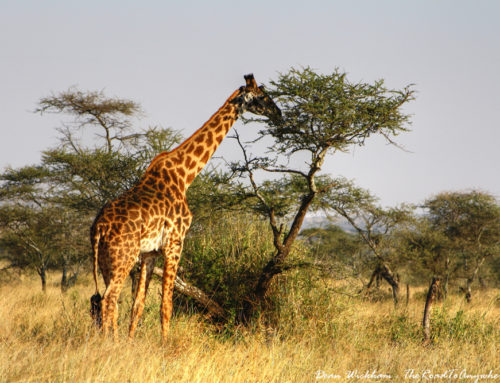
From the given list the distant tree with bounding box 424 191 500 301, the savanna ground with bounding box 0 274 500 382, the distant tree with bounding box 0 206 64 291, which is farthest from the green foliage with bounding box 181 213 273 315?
the distant tree with bounding box 424 191 500 301

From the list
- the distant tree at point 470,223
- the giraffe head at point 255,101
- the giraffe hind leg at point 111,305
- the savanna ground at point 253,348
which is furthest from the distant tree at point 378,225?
the giraffe hind leg at point 111,305

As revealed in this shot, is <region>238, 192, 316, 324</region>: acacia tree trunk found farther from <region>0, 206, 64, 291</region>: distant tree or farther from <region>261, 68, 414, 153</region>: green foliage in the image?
<region>0, 206, 64, 291</region>: distant tree

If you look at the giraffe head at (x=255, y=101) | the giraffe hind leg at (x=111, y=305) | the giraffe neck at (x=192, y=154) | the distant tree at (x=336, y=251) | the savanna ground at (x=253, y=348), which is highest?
the giraffe head at (x=255, y=101)

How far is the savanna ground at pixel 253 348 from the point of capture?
4.32 m

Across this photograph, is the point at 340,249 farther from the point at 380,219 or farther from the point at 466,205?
the point at 466,205

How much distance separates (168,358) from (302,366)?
1521 millimetres

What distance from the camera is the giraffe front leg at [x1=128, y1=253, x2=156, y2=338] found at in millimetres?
5536

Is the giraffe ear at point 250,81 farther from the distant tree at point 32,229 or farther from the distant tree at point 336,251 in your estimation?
the distant tree at point 32,229

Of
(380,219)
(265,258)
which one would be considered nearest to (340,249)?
(380,219)

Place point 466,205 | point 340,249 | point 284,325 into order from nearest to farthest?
point 284,325 < point 466,205 < point 340,249

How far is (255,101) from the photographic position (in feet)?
23.1

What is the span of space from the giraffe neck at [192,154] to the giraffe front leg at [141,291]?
0.96 m

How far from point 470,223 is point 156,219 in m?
15.8

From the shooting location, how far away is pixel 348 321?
302 inches
